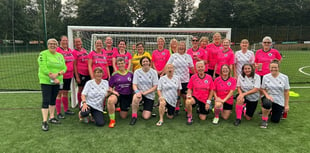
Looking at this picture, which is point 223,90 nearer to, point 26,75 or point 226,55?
point 226,55

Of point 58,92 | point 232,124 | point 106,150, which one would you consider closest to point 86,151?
point 106,150

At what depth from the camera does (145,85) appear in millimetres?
4637

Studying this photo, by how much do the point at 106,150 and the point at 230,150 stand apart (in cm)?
188

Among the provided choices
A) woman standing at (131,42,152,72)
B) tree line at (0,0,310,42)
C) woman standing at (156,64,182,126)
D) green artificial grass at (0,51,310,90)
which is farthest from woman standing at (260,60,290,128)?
tree line at (0,0,310,42)

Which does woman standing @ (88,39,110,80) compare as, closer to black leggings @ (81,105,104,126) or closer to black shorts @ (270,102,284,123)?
black leggings @ (81,105,104,126)

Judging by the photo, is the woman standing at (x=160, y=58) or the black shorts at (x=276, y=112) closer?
the black shorts at (x=276, y=112)

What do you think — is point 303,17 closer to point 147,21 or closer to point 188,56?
point 147,21

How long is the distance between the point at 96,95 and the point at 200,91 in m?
2.13

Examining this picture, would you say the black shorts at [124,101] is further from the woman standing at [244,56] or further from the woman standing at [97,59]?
the woman standing at [244,56]

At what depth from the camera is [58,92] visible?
4.48 metres

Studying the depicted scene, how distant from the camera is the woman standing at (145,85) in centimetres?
448

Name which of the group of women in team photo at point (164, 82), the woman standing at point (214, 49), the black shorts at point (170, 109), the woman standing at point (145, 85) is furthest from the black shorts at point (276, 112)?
the woman standing at point (145, 85)

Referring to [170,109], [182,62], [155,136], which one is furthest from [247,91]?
[155,136]

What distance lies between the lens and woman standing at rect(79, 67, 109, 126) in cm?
424
